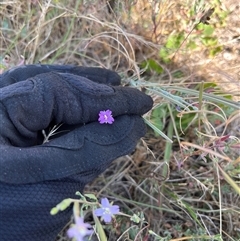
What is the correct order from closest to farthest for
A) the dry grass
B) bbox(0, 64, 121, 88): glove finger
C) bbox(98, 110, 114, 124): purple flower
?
bbox(98, 110, 114, 124): purple flower < bbox(0, 64, 121, 88): glove finger < the dry grass

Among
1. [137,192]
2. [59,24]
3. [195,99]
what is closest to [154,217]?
[137,192]

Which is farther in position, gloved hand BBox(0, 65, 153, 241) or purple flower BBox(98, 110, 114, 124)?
purple flower BBox(98, 110, 114, 124)

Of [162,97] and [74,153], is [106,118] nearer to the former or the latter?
[74,153]

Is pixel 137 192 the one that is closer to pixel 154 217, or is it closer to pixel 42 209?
pixel 154 217

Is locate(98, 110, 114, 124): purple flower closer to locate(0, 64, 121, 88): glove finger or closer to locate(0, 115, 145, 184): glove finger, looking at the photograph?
locate(0, 115, 145, 184): glove finger

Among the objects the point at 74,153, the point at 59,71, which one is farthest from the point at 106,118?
the point at 59,71

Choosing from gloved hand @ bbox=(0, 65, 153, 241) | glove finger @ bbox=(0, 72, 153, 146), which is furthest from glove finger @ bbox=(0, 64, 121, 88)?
glove finger @ bbox=(0, 72, 153, 146)

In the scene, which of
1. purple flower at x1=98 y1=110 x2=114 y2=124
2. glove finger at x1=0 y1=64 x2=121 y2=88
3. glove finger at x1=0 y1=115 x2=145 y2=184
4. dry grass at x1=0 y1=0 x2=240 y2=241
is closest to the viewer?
glove finger at x1=0 y1=115 x2=145 y2=184
